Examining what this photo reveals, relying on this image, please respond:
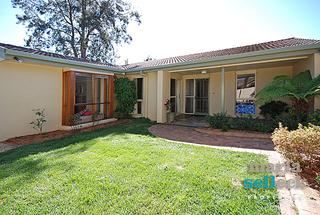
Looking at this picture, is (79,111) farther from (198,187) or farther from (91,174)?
(198,187)

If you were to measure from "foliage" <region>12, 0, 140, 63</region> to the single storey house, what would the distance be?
1340 centimetres

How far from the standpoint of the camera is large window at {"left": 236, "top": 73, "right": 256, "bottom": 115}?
11.6 meters

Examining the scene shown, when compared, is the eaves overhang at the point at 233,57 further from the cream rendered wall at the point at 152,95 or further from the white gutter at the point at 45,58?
the white gutter at the point at 45,58

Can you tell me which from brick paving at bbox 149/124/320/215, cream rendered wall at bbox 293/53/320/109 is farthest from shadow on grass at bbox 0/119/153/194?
cream rendered wall at bbox 293/53/320/109

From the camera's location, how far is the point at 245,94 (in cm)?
1188

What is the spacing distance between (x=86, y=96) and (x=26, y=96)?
3113 millimetres

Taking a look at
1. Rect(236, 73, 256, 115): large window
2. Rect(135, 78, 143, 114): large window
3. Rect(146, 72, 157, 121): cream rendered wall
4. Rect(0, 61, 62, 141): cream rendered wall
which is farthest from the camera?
Rect(135, 78, 143, 114): large window

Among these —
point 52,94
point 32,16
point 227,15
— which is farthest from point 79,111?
point 32,16

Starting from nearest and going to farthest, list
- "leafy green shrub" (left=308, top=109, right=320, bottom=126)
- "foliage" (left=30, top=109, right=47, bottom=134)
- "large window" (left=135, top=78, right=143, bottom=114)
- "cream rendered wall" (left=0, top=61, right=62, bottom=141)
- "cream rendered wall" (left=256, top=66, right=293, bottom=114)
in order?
"leafy green shrub" (left=308, top=109, right=320, bottom=126) < "cream rendered wall" (left=0, top=61, right=62, bottom=141) < "foliage" (left=30, top=109, right=47, bottom=134) < "cream rendered wall" (left=256, top=66, right=293, bottom=114) < "large window" (left=135, top=78, right=143, bottom=114)

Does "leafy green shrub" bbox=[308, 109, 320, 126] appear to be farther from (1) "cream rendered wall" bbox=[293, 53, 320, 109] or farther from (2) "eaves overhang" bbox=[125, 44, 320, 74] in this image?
(2) "eaves overhang" bbox=[125, 44, 320, 74]

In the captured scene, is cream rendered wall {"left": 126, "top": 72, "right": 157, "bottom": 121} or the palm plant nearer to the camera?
the palm plant

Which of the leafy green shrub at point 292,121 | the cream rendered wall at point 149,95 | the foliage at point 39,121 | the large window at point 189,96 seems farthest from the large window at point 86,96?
the leafy green shrub at point 292,121

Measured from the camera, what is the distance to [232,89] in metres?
12.1

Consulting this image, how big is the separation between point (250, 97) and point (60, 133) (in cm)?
1044
